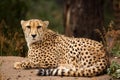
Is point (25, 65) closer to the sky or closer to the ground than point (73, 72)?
closer to the sky

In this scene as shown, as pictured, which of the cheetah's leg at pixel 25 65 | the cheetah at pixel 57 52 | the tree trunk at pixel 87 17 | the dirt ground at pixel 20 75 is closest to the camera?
the dirt ground at pixel 20 75

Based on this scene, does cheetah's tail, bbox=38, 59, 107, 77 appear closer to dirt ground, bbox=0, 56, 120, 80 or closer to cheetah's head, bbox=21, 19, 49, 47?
dirt ground, bbox=0, 56, 120, 80

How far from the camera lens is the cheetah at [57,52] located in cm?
855

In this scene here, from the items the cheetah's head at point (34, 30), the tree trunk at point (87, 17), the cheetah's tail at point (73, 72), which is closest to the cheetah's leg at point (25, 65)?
the cheetah's head at point (34, 30)

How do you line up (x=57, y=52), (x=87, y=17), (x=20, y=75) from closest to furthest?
(x=20, y=75) < (x=57, y=52) < (x=87, y=17)

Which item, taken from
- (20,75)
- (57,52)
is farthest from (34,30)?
(20,75)

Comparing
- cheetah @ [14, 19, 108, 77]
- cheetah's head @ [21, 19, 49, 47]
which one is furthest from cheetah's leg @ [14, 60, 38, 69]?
cheetah's head @ [21, 19, 49, 47]

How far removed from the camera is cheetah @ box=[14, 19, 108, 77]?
855cm

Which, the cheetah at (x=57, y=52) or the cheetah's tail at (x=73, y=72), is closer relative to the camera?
the cheetah's tail at (x=73, y=72)

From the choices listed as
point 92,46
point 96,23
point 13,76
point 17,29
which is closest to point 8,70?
point 13,76

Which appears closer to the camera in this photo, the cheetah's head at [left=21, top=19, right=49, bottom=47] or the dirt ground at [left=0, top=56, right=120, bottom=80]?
the dirt ground at [left=0, top=56, right=120, bottom=80]

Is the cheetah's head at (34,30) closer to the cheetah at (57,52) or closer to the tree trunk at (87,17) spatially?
the cheetah at (57,52)

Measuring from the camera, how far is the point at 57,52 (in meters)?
8.80

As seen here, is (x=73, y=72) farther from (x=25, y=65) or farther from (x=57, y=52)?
(x=25, y=65)
